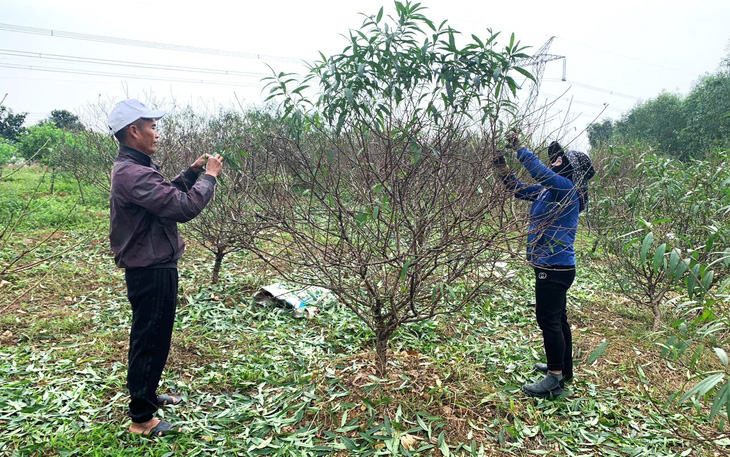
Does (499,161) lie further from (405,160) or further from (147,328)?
(147,328)

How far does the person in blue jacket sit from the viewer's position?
2475mm

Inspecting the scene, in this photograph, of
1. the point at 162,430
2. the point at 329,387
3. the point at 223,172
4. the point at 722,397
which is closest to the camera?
the point at 722,397

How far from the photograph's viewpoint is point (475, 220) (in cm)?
232

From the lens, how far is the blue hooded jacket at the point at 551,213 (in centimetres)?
238

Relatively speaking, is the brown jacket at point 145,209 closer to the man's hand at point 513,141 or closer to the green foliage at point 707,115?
the man's hand at point 513,141

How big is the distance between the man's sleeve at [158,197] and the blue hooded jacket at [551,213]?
163cm

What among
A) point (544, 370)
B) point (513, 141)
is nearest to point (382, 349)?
point (544, 370)

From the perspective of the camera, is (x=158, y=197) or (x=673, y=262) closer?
(x=673, y=262)

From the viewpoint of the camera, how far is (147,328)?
2.17 m

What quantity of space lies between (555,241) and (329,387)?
1.62 m

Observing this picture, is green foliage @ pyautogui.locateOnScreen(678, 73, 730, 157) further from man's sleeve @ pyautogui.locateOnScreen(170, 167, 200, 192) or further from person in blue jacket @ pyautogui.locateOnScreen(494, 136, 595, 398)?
man's sleeve @ pyautogui.locateOnScreen(170, 167, 200, 192)

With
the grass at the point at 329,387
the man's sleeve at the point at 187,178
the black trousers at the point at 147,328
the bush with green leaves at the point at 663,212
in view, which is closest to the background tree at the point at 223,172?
the man's sleeve at the point at 187,178

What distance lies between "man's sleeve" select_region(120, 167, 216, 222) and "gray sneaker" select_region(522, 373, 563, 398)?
222 cm

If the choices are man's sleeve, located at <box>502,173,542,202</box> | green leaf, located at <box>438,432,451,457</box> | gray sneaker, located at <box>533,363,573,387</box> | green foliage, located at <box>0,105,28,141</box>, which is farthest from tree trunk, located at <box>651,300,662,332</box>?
green foliage, located at <box>0,105,28,141</box>
